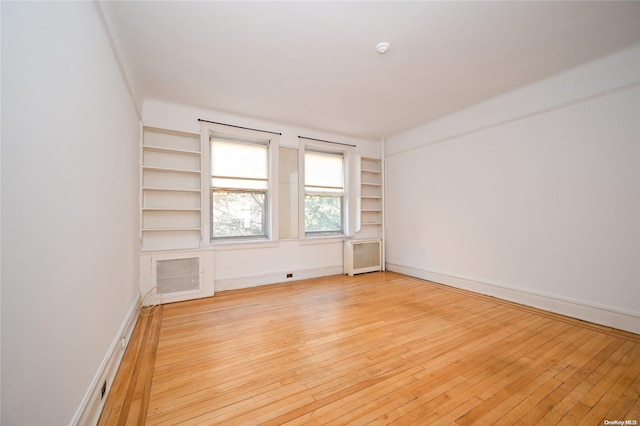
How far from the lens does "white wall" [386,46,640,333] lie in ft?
8.39

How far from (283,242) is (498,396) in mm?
3446

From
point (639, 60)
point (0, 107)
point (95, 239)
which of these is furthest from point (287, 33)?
point (639, 60)

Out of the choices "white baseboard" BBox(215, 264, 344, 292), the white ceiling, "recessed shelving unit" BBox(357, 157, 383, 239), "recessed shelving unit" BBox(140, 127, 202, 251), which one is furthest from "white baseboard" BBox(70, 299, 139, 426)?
"recessed shelving unit" BBox(357, 157, 383, 239)

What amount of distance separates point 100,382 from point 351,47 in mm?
3348

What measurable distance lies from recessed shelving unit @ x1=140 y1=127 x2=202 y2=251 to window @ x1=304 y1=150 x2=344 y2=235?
1934 millimetres

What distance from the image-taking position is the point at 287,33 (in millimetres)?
2258

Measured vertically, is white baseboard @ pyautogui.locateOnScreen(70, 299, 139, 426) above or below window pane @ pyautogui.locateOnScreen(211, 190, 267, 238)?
below

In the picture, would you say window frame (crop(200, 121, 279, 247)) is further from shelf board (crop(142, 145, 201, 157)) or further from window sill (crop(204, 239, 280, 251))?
shelf board (crop(142, 145, 201, 157))

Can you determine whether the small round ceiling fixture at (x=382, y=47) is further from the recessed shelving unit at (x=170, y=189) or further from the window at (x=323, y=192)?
the recessed shelving unit at (x=170, y=189)

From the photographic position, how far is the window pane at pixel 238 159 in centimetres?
401

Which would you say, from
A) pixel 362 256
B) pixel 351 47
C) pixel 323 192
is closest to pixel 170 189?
pixel 323 192

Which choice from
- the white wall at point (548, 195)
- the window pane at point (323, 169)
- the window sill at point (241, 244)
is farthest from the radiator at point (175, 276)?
the white wall at point (548, 195)

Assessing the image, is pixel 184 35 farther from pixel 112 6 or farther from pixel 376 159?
pixel 376 159

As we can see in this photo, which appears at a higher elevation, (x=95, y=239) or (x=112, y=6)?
(x=112, y=6)
